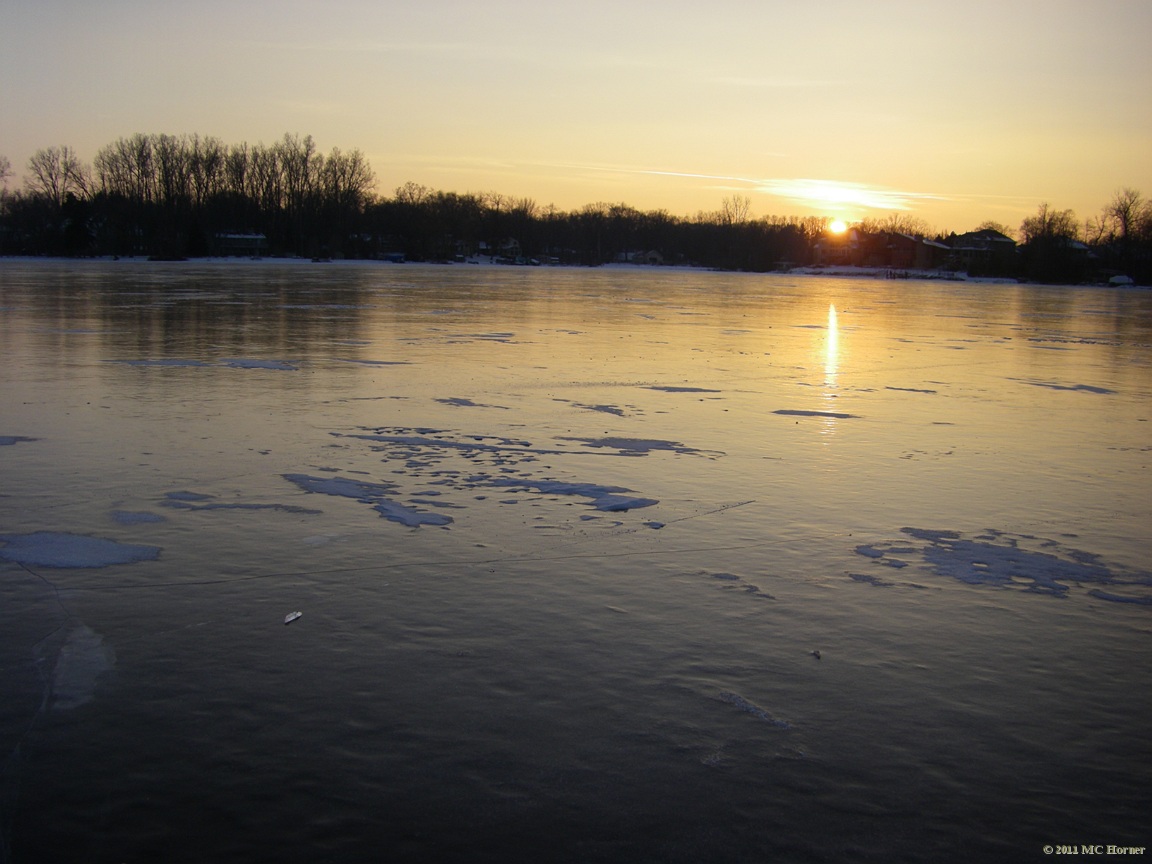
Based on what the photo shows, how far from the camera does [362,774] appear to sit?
10.9 ft

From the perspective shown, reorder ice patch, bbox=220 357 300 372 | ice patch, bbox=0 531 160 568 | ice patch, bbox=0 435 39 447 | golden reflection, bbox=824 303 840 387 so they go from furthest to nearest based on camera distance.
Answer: golden reflection, bbox=824 303 840 387, ice patch, bbox=220 357 300 372, ice patch, bbox=0 435 39 447, ice patch, bbox=0 531 160 568

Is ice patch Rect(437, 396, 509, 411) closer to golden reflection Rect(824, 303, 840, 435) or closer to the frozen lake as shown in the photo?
the frozen lake

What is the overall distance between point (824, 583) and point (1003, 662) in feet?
3.75

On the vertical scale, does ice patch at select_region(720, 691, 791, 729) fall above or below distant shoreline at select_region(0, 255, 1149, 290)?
below

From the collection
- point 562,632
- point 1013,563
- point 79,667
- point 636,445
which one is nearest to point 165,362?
point 636,445

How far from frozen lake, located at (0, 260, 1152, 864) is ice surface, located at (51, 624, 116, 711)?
0.02 metres

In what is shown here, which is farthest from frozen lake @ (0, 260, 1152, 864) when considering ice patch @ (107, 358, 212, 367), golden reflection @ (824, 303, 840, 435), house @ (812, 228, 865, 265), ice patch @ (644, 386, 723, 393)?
house @ (812, 228, 865, 265)

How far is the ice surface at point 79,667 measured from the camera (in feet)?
12.6

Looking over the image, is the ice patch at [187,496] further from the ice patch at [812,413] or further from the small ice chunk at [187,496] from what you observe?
the ice patch at [812,413]

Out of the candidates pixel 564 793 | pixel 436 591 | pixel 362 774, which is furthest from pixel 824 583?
pixel 362 774

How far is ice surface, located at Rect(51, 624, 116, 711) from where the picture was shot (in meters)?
3.83

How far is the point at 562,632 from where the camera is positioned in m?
4.59

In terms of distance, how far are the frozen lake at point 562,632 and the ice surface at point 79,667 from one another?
0.07ft

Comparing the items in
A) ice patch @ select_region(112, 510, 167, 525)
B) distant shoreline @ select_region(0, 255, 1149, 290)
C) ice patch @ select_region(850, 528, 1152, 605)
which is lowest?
ice patch @ select_region(850, 528, 1152, 605)
